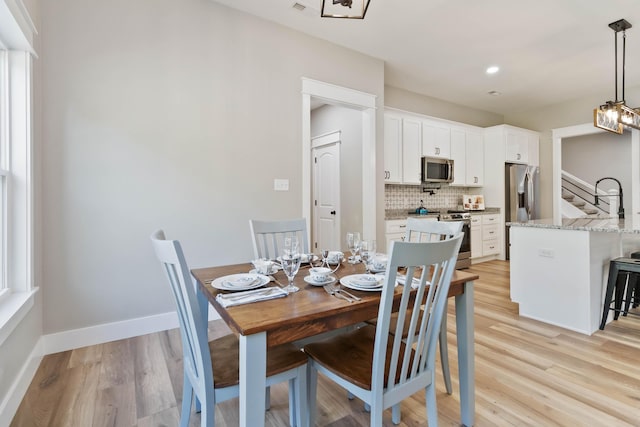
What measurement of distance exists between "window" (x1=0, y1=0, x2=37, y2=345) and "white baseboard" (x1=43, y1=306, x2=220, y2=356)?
0.53m

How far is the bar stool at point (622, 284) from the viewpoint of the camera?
2463 mm

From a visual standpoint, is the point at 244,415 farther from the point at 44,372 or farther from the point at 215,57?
the point at 215,57

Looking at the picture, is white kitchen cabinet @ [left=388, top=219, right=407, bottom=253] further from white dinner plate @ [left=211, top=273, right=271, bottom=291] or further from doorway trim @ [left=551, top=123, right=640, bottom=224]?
white dinner plate @ [left=211, top=273, right=271, bottom=291]

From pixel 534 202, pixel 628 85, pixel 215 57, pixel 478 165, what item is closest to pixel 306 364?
pixel 215 57

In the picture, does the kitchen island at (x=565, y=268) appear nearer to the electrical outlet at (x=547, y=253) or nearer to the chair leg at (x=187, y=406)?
the electrical outlet at (x=547, y=253)

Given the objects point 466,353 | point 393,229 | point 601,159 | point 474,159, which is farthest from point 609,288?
point 601,159

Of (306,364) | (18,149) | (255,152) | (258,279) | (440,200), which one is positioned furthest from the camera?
(440,200)

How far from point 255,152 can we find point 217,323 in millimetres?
1600

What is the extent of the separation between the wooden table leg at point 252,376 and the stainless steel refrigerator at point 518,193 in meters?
5.64

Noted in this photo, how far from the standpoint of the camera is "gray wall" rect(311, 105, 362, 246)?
4.37 metres

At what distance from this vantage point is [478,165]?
5590 mm

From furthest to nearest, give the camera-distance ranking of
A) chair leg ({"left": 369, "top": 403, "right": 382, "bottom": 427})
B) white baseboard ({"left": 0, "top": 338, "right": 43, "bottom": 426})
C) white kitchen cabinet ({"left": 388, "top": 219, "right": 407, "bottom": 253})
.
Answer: white kitchen cabinet ({"left": 388, "top": 219, "right": 407, "bottom": 253}) → white baseboard ({"left": 0, "top": 338, "right": 43, "bottom": 426}) → chair leg ({"left": 369, "top": 403, "right": 382, "bottom": 427})

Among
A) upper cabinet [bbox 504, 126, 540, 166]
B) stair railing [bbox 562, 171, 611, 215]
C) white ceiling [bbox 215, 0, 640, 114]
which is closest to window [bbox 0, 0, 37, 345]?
white ceiling [bbox 215, 0, 640, 114]

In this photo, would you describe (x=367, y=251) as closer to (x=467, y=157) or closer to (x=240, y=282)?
(x=240, y=282)
